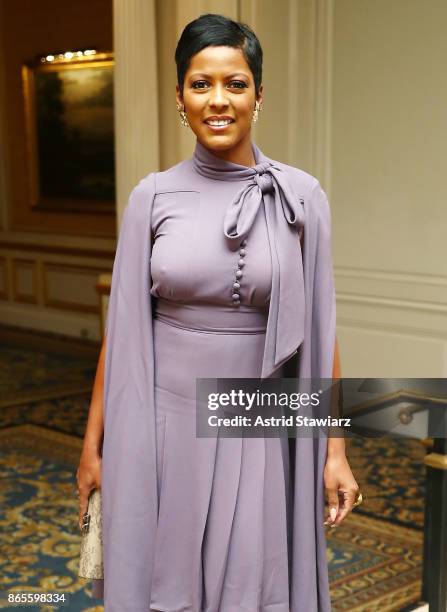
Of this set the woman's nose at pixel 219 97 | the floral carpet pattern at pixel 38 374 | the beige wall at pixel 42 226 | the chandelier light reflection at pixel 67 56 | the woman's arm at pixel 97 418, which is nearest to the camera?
the woman's nose at pixel 219 97

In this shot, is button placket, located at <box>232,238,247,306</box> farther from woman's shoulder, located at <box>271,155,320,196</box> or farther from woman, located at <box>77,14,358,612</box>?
woman's shoulder, located at <box>271,155,320,196</box>

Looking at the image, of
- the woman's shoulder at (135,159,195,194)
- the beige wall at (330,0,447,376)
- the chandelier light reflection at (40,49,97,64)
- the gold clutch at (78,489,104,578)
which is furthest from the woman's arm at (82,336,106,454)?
the chandelier light reflection at (40,49,97,64)

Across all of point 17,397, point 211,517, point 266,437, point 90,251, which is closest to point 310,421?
point 266,437

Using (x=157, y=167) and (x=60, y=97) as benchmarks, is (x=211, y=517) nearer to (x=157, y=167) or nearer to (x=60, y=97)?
(x=157, y=167)

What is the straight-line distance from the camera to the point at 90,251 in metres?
8.99

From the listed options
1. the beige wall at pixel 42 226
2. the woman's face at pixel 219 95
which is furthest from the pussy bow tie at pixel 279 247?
the beige wall at pixel 42 226

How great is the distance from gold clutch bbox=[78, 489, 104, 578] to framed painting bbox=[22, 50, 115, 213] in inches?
274

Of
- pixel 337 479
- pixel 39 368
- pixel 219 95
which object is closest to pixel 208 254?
pixel 219 95

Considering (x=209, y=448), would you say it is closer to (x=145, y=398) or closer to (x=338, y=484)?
(x=145, y=398)

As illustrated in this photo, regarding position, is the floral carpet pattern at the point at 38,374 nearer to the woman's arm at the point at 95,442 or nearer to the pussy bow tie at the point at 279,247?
the woman's arm at the point at 95,442

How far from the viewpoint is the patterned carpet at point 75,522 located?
356cm

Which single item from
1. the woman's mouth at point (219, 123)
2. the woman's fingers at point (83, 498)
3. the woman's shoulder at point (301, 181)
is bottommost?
the woman's fingers at point (83, 498)

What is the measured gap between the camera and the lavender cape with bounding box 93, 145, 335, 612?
70.1 inches

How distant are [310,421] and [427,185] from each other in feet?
11.8
